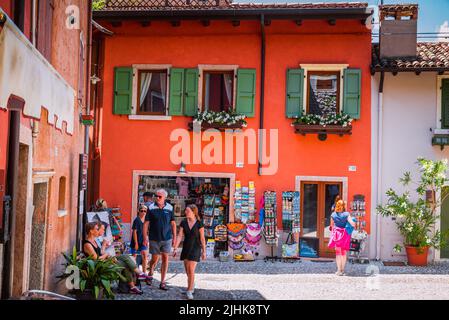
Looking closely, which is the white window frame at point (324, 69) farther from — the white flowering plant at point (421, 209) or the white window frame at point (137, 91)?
the white window frame at point (137, 91)

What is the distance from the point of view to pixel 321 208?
1474 centimetres

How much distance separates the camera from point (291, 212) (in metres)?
14.5

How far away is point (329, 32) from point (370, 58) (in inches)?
45.3

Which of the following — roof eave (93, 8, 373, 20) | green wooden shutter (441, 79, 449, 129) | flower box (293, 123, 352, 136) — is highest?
roof eave (93, 8, 373, 20)

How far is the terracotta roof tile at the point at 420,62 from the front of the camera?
1411cm

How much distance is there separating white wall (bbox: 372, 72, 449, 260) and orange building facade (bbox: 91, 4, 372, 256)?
1.48 ft

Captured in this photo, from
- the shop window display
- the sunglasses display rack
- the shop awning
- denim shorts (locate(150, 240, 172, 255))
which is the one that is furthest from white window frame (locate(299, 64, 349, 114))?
the shop awning

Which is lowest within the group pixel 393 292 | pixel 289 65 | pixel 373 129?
pixel 393 292

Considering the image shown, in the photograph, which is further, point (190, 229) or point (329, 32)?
point (329, 32)

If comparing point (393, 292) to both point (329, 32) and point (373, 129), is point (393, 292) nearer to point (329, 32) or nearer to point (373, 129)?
point (373, 129)

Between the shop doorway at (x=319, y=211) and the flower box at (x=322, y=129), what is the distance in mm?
1225

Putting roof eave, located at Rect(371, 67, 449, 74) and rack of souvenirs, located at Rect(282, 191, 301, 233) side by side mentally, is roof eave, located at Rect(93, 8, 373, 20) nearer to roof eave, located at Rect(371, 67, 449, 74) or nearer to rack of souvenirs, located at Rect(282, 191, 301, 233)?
roof eave, located at Rect(371, 67, 449, 74)

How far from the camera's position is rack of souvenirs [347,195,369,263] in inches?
559
